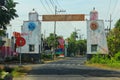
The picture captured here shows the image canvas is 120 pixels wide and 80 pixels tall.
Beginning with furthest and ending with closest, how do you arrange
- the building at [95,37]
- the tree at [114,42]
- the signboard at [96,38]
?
the tree at [114,42] < the signboard at [96,38] < the building at [95,37]

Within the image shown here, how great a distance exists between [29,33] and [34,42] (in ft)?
5.57

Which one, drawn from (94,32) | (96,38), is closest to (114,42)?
(96,38)

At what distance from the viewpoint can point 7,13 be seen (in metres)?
33.0

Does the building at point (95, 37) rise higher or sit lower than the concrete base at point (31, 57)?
higher

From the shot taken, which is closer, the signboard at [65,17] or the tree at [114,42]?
the signboard at [65,17]

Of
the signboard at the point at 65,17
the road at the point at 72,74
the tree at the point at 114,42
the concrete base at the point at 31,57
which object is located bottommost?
the road at the point at 72,74

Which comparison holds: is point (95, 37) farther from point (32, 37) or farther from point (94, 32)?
point (32, 37)

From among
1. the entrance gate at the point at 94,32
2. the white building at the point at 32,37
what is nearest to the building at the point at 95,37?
the entrance gate at the point at 94,32

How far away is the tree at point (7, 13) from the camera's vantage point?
32500 mm

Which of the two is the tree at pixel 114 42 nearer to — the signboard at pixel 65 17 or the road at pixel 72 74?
the signboard at pixel 65 17

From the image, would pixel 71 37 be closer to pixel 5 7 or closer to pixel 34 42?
pixel 34 42

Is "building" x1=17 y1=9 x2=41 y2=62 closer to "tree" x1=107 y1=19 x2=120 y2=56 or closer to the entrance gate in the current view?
the entrance gate

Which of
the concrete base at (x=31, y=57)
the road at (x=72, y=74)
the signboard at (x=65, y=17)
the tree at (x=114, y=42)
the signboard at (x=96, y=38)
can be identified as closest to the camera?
the road at (x=72, y=74)

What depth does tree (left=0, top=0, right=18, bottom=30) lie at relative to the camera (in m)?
32.5
